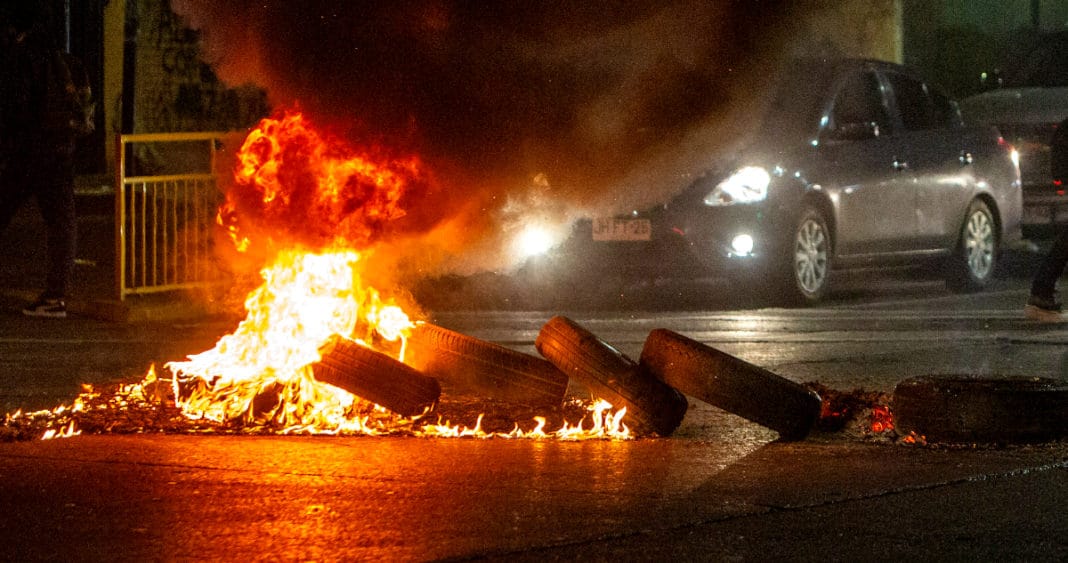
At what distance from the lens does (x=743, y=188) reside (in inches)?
470

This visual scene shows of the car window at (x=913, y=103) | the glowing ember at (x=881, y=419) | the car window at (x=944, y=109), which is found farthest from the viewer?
the car window at (x=944, y=109)

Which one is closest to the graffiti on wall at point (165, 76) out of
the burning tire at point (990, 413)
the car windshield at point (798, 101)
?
the car windshield at point (798, 101)

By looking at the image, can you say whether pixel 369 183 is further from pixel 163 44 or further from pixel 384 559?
pixel 163 44

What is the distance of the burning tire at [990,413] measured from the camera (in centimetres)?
667

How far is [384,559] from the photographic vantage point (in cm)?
487

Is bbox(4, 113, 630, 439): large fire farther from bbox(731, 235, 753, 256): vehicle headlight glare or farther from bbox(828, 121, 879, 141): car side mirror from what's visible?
bbox(828, 121, 879, 141): car side mirror

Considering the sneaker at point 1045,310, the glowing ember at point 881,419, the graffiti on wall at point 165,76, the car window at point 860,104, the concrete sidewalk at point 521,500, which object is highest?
the graffiti on wall at point 165,76

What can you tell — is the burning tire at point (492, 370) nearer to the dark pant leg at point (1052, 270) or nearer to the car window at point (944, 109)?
the dark pant leg at point (1052, 270)

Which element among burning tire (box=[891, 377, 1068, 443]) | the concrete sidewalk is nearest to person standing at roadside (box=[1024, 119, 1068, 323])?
burning tire (box=[891, 377, 1068, 443])

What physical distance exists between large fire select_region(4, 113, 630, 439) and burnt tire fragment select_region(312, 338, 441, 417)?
0.29ft

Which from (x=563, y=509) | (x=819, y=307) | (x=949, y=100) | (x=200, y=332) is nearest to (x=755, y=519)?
(x=563, y=509)

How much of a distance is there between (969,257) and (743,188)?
298cm

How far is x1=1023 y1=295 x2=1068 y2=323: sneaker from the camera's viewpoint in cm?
1130

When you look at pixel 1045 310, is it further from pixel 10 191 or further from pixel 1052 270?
pixel 10 191
